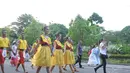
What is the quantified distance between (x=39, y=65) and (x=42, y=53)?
17.6 inches

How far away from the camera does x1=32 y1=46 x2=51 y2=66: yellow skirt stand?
1200 centimetres

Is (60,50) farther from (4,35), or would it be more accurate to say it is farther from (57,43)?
(4,35)

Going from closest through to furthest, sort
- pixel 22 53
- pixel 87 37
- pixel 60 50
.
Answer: pixel 60 50, pixel 22 53, pixel 87 37

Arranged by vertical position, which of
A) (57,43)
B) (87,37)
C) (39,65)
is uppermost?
(87,37)

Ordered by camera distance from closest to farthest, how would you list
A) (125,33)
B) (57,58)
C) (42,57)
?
(42,57), (57,58), (125,33)

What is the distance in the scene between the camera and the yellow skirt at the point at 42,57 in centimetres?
1200

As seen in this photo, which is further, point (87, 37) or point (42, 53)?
point (87, 37)

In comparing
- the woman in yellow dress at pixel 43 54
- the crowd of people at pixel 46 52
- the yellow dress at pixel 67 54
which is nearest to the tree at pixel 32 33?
the yellow dress at pixel 67 54

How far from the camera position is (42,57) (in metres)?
12.1

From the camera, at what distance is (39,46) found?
12.6 m

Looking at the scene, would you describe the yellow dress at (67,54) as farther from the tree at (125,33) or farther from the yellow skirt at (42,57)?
the tree at (125,33)

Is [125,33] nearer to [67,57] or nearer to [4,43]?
[67,57]

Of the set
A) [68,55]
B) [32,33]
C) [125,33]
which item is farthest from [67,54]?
[125,33]

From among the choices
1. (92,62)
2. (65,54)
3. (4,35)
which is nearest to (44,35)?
(4,35)
